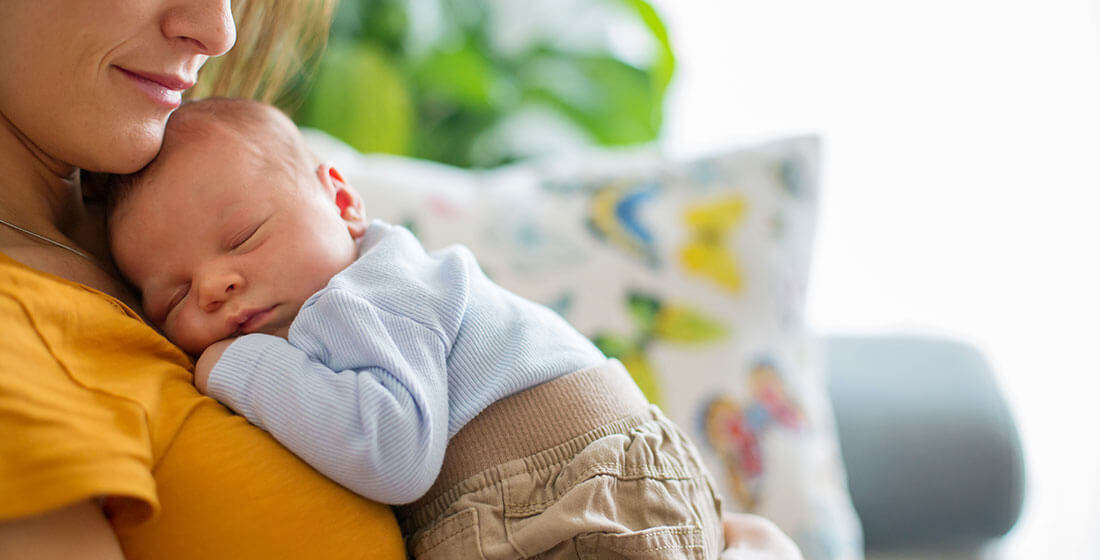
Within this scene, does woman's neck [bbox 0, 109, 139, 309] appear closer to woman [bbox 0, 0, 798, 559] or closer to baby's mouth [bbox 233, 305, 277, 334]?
woman [bbox 0, 0, 798, 559]

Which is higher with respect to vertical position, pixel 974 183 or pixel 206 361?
pixel 974 183

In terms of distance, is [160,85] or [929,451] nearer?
[160,85]

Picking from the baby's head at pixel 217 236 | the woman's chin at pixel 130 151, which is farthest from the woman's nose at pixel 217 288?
the woman's chin at pixel 130 151

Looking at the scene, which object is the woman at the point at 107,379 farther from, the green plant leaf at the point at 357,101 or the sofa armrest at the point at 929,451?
the green plant leaf at the point at 357,101

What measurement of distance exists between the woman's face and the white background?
1548mm

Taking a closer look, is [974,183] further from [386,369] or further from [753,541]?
[386,369]

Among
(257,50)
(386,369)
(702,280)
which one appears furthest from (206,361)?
(702,280)

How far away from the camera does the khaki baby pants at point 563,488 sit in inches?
29.4

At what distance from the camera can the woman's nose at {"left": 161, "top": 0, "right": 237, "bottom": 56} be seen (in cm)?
76

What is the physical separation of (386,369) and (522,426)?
0.14 meters

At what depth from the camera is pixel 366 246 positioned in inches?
35.4

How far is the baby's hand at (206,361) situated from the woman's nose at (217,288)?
0.12ft

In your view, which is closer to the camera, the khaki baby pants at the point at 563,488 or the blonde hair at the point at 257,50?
the khaki baby pants at the point at 563,488

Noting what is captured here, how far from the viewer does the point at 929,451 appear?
1438 millimetres
